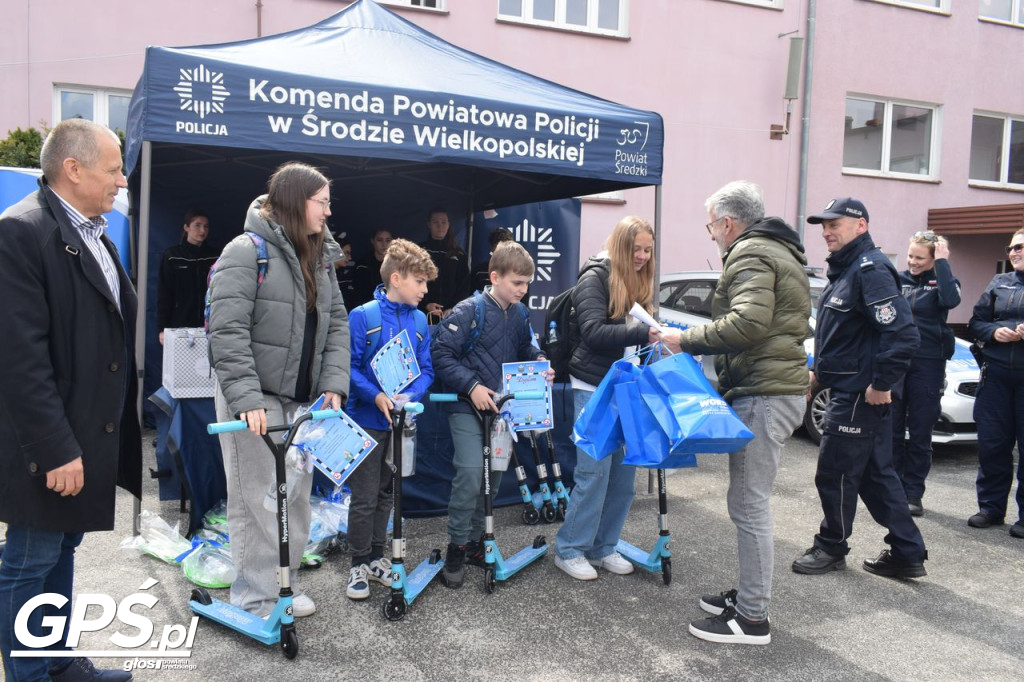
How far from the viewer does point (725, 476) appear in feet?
20.5

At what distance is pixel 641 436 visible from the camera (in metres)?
3.30

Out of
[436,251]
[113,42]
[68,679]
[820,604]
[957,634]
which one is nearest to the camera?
[68,679]

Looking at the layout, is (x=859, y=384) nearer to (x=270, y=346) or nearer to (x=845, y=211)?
(x=845, y=211)

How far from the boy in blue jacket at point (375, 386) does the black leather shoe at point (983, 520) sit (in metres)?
3.97

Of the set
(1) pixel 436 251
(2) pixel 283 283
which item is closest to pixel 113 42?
(1) pixel 436 251

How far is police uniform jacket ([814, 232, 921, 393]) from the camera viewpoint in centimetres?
389

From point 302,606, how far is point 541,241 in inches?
217

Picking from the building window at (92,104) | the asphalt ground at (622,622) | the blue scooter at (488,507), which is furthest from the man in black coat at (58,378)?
the building window at (92,104)

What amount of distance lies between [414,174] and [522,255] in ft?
12.8

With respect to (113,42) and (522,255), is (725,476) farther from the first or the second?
(113,42)

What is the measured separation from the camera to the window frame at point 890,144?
12.9 meters

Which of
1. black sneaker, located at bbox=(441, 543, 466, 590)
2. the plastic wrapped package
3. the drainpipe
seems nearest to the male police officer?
black sneaker, located at bbox=(441, 543, 466, 590)

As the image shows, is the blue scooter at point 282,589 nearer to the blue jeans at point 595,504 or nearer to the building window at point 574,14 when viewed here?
the blue jeans at point 595,504

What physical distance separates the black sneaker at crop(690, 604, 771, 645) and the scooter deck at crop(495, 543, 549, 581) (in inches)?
38.0
